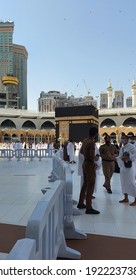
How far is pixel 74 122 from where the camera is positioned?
34.2 m

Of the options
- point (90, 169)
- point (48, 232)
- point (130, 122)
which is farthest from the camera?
point (130, 122)

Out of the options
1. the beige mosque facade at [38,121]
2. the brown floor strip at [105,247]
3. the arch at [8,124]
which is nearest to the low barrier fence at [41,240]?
the brown floor strip at [105,247]

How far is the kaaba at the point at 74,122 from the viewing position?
3381 cm

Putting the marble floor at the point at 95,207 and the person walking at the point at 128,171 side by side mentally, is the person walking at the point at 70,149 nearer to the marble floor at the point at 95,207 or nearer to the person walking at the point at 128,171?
the marble floor at the point at 95,207

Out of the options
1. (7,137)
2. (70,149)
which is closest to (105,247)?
(70,149)

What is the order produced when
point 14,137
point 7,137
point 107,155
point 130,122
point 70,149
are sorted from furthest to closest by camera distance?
point 130,122, point 14,137, point 7,137, point 70,149, point 107,155

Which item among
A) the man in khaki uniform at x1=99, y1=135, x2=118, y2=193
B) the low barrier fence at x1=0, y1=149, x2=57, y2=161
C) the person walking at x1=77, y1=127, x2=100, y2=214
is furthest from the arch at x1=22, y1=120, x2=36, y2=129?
the person walking at x1=77, y1=127, x2=100, y2=214

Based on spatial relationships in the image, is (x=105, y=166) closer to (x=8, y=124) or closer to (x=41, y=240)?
(x=41, y=240)

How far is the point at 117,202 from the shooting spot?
567 centimetres

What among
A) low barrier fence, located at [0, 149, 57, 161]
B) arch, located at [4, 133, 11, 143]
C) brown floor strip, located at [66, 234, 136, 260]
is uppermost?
arch, located at [4, 133, 11, 143]

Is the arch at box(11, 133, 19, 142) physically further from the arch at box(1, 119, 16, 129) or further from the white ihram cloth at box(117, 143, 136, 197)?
the white ihram cloth at box(117, 143, 136, 197)

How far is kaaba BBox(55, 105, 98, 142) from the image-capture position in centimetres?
3381

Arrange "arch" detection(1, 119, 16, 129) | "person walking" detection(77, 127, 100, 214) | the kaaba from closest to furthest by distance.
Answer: "person walking" detection(77, 127, 100, 214) → the kaaba → "arch" detection(1, 119, 16, 129)

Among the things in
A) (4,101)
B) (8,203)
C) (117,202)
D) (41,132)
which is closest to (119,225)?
(117,202)
